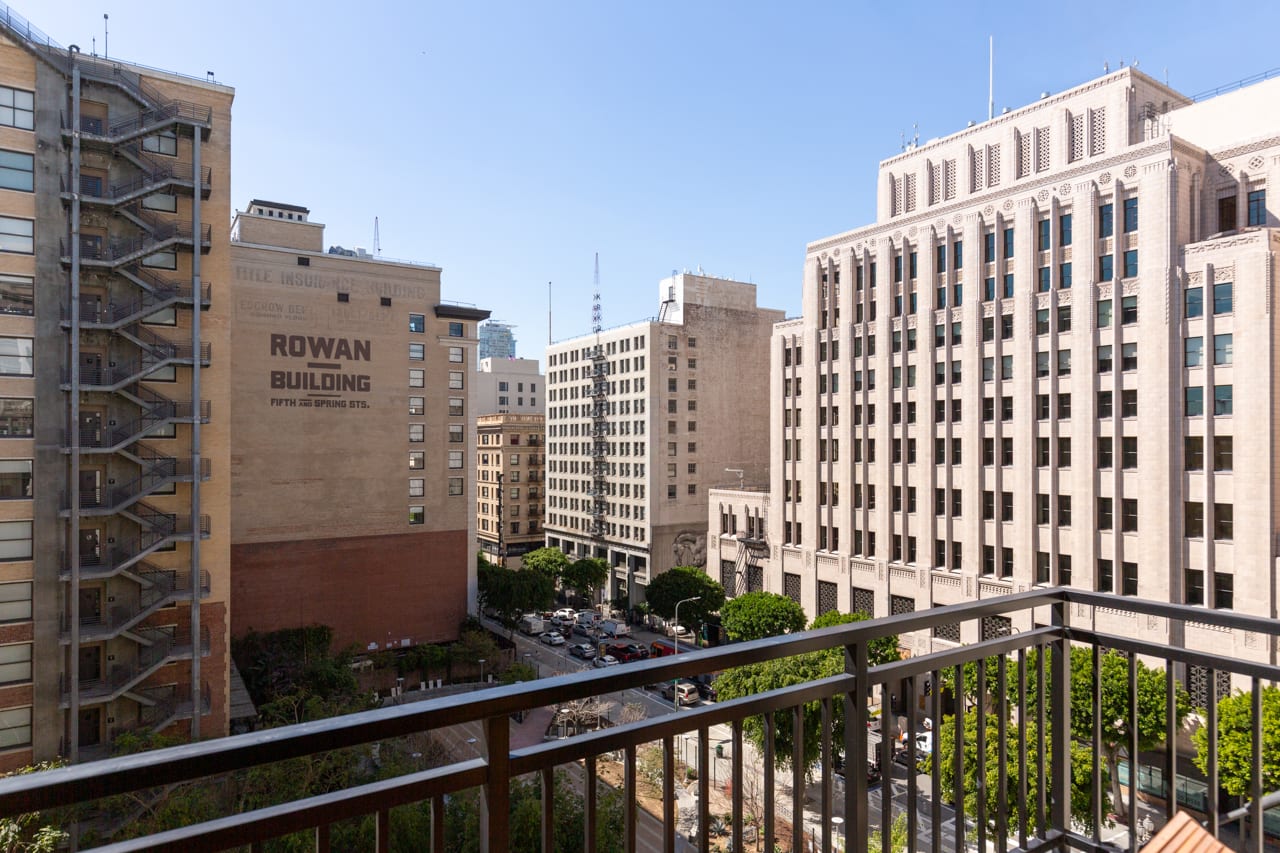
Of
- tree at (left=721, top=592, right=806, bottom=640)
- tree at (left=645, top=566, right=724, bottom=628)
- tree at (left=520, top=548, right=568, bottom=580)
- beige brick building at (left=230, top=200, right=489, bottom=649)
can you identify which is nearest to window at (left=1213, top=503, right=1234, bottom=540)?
tree at (left=721, top=592, right=806, bottom=640)

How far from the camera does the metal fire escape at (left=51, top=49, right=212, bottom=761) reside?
866 inches

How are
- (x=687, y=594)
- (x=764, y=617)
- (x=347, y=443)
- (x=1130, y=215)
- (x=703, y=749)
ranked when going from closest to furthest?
(x=703, y=749), (x=1130, y=215), (x=764, y=617), (x=347, y=443), (x=687, y=594)

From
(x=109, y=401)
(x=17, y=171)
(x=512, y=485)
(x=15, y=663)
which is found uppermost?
(x=17, y=171)

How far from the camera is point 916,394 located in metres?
35.3

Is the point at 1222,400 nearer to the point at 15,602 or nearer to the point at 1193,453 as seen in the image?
the point at 1193,453

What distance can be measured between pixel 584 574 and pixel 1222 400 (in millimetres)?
35616

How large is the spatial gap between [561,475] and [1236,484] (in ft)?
145

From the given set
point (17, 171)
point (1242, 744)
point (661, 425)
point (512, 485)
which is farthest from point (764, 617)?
point (512, 485)

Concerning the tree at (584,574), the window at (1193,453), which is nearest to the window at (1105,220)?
the window at (1193,453)

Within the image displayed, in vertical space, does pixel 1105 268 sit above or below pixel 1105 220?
below

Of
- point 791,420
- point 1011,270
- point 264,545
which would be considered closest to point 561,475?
point 791,420

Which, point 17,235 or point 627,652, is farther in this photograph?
point 627,652

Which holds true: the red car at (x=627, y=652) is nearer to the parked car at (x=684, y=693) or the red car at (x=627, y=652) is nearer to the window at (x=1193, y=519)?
the parked car at (x=684, y=693)

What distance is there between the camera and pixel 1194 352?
86.1 ft
